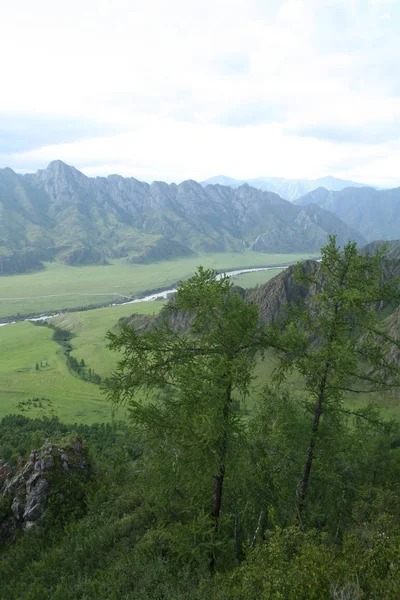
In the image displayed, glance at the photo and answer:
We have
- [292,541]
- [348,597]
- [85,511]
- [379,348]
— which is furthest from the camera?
[85,511]

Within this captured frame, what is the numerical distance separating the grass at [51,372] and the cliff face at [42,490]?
51.3 feet

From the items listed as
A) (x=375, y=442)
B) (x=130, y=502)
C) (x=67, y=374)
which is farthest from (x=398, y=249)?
(x=130, y=502)

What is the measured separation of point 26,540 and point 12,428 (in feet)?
156

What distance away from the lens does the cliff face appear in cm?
2720

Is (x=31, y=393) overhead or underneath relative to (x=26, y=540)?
underneath

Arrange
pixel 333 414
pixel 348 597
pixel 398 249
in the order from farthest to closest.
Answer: pixel 398 249, pixel 333 414, pixel 348 597

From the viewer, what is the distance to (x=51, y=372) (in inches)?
4245

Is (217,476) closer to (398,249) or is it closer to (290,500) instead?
(290,500)

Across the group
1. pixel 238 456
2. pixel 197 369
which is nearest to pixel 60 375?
pixel 238 456

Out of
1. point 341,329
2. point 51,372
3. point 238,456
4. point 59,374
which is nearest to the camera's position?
point 238,456

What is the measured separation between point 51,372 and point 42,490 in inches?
3368

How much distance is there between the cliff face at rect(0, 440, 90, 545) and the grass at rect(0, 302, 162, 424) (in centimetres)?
1562

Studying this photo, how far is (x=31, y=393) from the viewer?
89.9 meters

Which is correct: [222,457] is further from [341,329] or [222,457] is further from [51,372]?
[51,372]
